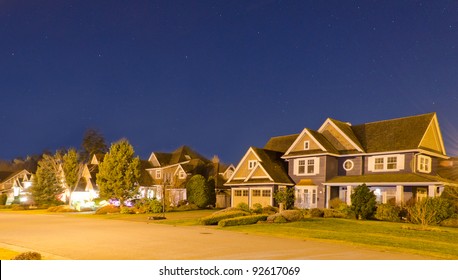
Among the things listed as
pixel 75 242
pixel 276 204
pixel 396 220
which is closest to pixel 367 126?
pixel 276 204

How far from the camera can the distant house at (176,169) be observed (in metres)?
60.0

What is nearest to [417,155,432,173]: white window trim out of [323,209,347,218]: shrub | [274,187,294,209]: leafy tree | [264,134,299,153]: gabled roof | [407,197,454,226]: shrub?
[407,197,454,226]: shrub

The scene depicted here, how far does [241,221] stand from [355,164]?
59.9 feet

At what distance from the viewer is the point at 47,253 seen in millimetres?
14805

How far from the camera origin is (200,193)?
51156 millimetres

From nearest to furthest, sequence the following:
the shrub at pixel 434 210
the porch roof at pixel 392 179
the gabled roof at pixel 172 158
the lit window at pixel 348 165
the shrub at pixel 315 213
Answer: the shrub at pixel 434 210
the shrub at pixel 315 213
the porch roof at pixel 392 179
the lit window at pixel 348 165
the gabled roof at pixel 172 158

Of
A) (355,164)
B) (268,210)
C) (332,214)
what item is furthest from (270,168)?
(332,214)

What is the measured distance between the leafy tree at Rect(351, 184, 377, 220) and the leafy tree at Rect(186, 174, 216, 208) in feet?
69.8

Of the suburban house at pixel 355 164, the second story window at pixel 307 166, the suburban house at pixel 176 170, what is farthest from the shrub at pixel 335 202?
the suburban house at pixel 176 170

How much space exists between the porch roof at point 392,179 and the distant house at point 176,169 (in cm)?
2315

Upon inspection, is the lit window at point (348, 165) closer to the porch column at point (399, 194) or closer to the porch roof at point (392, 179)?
the porch roof at point (392, 179)

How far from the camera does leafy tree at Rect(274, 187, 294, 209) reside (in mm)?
41594

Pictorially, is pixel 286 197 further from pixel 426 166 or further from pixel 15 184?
pixel 15 184

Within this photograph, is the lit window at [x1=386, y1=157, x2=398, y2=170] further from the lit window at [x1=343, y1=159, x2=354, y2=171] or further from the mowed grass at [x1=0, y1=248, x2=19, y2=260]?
the mowed grass at [x1=0, y1=248, x2=19, y2=260]
